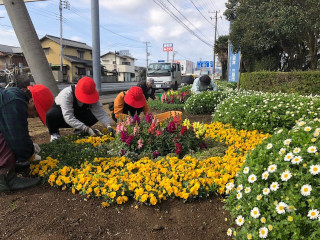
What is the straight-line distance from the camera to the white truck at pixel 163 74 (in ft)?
60.7

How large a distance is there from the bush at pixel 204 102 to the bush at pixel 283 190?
15.9 feet

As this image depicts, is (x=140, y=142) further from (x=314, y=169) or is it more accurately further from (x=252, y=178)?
(x=314, y=169)

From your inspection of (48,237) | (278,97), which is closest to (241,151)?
(278,97)

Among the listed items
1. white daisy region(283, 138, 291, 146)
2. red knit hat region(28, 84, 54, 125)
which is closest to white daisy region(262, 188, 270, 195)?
white daisy region(283, 138, 291, 146)

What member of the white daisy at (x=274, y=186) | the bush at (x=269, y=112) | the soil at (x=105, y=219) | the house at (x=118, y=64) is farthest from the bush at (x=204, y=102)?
the house at (x=118, y=64)

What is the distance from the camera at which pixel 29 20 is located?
205 inches

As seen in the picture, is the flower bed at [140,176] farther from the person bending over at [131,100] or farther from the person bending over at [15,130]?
the person bending over at [131,100]

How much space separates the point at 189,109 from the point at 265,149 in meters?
5.12

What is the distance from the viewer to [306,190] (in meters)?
1.50

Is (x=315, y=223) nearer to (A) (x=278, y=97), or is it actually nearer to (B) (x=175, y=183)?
(B) (x=175, y=183)

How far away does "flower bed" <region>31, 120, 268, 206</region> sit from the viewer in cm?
232

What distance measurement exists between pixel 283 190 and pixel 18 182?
246 cm

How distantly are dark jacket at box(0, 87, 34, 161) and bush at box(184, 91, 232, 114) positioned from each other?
478 cm

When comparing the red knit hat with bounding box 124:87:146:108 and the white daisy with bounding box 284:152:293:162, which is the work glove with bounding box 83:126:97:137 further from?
the white daisy with bounding box 284:152:293:162
